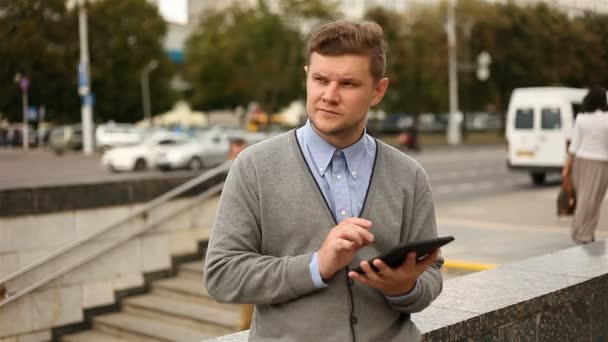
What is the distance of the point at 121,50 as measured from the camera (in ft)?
157

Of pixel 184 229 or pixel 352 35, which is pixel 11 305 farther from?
pixel 352 35

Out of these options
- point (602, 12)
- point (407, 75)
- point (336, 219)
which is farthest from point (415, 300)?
point (407, 75)

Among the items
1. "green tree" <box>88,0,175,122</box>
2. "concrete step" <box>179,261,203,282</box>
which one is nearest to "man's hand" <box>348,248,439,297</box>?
"concrete step" <box>179,261,203,282</box>

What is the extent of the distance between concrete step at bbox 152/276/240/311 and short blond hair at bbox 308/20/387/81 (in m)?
7.36

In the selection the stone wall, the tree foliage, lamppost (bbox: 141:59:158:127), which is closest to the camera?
the stone wall

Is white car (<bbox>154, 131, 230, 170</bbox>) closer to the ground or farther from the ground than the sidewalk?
closer to the ground

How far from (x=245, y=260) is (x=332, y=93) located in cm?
47

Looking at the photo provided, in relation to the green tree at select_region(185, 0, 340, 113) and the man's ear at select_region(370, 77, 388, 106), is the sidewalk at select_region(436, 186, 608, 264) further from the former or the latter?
the green tree at select_region(185, 0, 340, 113)

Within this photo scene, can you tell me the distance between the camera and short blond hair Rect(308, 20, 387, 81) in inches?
76.5

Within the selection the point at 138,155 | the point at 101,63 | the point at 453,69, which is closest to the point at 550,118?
→ the point at 138,155

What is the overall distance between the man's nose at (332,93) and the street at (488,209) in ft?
21.7

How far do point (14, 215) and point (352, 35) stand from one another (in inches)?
289

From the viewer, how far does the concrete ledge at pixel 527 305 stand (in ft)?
10.9

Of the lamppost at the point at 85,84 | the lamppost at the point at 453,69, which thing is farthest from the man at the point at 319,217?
the lamppost at the point at 453,69
